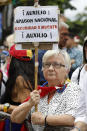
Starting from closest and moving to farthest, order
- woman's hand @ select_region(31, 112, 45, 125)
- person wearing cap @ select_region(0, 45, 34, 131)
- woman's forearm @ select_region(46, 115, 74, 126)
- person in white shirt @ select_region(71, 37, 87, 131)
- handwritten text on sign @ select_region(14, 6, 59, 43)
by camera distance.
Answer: person in white shirt @ select_region(71, 37, 87, 131)
woman's forearm @ select_region(46, 115, 74, 126)
woman's hand @ select_region(31, 112, 45, 125)
handwritten text on sign @ select_region(14, 6, 59, 43)
person wearing cap @ select_region(0, 45, 34, 131)

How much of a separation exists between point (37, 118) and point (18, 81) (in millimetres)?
1603

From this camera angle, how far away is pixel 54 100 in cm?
511

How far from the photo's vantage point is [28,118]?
536 centimetres

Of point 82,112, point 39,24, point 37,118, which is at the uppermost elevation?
point 39,24

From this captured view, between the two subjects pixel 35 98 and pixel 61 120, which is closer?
pixel 61 120

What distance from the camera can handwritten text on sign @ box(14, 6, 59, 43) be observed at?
5.30 meters

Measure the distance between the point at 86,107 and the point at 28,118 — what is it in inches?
46.1

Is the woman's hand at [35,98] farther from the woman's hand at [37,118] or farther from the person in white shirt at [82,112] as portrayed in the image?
the person in white shirt at [82,112]

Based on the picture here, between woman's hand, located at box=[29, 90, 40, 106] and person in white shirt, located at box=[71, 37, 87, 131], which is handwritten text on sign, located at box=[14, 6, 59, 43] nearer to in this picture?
woman's hand, located at box=[29, 90, 40, 106]

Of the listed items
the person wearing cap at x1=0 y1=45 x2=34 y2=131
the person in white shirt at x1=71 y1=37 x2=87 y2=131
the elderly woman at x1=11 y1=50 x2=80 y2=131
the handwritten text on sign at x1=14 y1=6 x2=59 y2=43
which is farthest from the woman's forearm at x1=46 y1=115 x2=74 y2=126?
the person wearing cap at x1=0 y1=45 x2=34 y2=131

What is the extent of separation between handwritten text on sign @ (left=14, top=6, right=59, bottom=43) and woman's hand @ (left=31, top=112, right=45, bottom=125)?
0.94 metres

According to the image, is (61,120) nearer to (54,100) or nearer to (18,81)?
(54,100)

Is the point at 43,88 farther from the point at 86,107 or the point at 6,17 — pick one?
the point at 6,17

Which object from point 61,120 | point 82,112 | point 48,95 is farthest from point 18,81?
point 82,112
